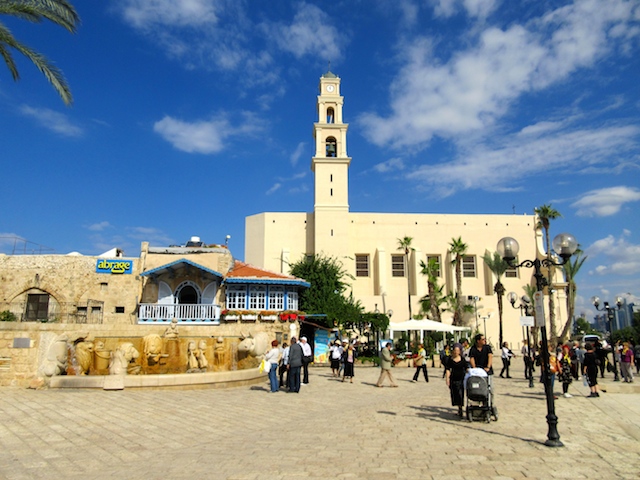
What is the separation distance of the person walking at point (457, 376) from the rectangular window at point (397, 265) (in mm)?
32551

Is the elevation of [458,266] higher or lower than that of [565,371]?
higher

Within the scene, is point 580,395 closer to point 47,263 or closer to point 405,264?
point 47,263

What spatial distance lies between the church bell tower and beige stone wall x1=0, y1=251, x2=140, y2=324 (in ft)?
55.9

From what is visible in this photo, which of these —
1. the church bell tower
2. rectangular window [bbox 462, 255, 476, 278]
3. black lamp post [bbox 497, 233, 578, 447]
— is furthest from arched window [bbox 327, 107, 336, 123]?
black lamp post [bbox 497, 233, 578, 447]

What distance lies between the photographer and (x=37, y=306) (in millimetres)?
25234

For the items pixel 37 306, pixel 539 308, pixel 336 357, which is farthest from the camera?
pixel 37 306

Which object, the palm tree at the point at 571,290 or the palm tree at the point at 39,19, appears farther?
the palm tree at the point at 571,290

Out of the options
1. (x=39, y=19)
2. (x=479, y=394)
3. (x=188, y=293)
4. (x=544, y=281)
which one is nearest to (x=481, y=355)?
(x=479, y=394)

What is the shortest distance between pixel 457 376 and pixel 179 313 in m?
18.2

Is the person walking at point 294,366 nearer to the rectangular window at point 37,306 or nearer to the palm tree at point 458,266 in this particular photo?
the rectangular window at point 37,306

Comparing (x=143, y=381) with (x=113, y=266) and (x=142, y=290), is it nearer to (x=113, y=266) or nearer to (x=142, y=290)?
(x=142, y=290)

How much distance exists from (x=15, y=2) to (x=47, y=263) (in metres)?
17.4

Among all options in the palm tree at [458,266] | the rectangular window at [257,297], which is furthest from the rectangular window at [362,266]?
the rectangular window at [257,297]

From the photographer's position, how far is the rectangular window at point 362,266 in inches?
1631
